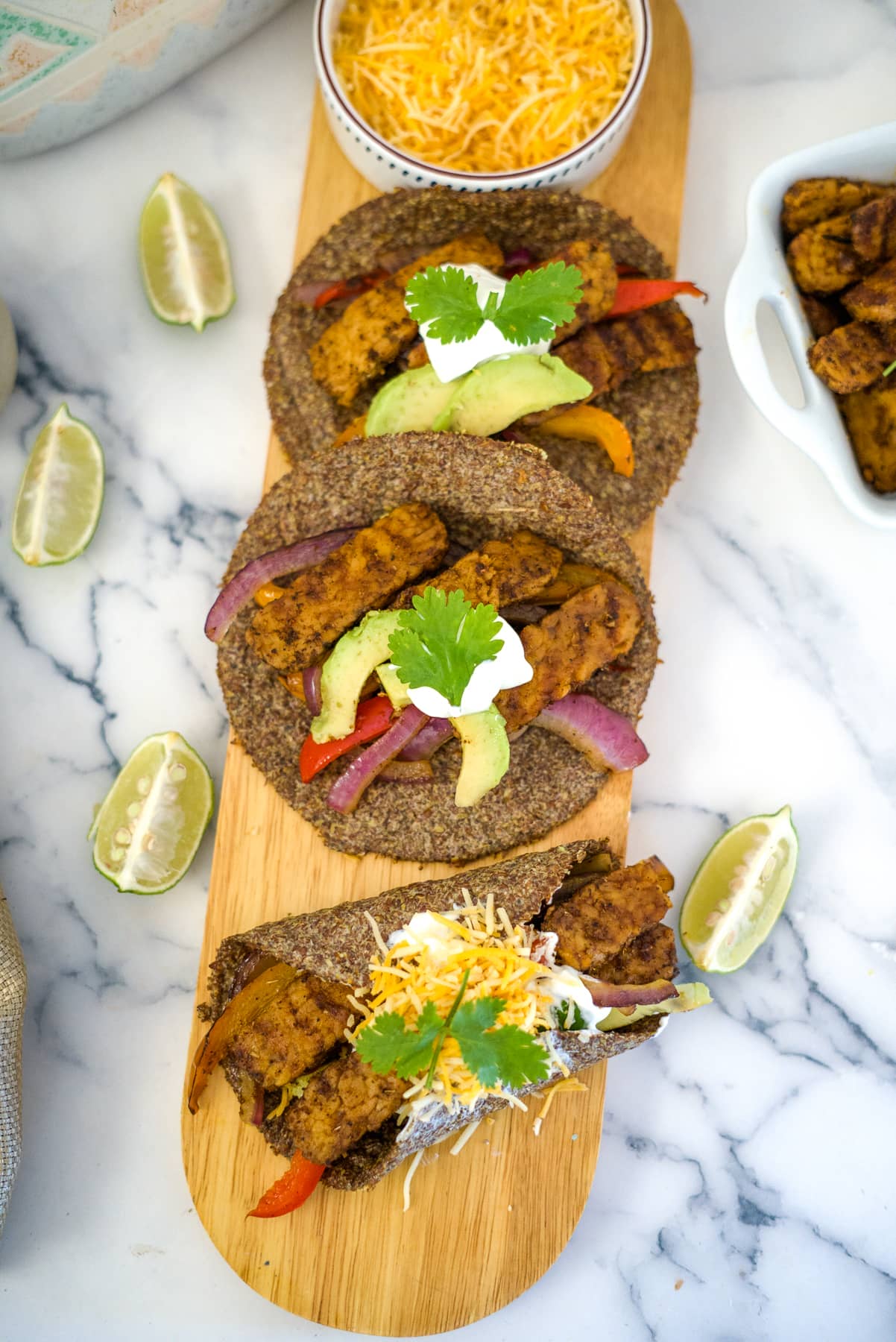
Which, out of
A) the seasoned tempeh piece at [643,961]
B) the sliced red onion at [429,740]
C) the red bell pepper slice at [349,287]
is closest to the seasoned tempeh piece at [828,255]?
the red bell pepper slice at [349,287]

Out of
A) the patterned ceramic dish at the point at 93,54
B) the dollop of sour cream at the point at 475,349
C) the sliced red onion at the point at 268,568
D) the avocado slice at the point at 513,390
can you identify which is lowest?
the sliced red onion at the point at 268,568

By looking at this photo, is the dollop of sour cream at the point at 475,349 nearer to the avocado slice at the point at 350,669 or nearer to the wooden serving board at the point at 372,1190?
the avocado slice at the point at 350,669

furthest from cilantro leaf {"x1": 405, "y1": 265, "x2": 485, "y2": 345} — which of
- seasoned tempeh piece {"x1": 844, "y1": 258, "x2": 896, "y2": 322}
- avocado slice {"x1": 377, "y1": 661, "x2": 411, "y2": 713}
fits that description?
seasoned tempeh piece {"x1": 844, "y1": 258, "x2": 896, "y2": 322}

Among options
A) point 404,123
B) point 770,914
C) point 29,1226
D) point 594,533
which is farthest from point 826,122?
point 29,1226

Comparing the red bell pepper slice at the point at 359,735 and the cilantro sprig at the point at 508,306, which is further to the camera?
the red bell pepper slice at the point at 359,735

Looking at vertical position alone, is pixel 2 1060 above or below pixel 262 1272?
above

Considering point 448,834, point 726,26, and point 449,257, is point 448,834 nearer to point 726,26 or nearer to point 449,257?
point 449,257
